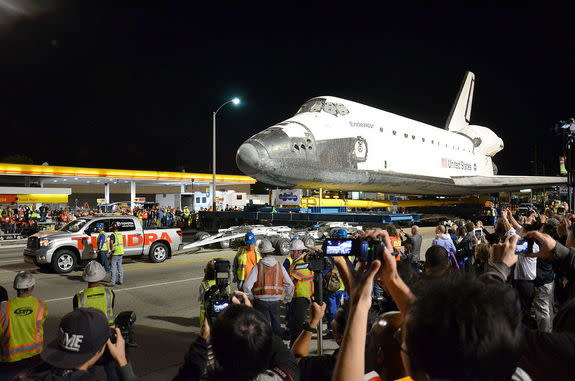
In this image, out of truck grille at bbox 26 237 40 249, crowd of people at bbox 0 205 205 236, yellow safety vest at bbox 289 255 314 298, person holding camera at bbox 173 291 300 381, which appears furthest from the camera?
crowd of people at bbox 0 205 205 236

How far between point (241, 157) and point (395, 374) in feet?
37.0

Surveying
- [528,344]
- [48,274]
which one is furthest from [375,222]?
[528,344]

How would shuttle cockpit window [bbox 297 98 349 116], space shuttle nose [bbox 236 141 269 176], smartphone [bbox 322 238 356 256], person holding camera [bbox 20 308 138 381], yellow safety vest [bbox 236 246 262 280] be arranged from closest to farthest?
person holding camera [bbox 20 308 138 381] → smartphone [bbox 322 238 356 256] → yellow safety vest [bbox 236 246 262 280] → space shuttle nose [bbox 236 141 269 176] → shuttle cockpit window [bbox 297 98 349 116]

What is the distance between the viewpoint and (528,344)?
73.8 inches

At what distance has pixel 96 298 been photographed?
4543 mm

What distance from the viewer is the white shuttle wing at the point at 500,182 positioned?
2016cm

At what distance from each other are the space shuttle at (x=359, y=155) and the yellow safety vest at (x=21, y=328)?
925cm

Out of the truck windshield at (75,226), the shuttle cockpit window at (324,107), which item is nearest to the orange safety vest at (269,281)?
the truck windshield at (75,226)

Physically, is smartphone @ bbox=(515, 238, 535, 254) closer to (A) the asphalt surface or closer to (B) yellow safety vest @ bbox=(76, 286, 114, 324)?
(A) the asphalt surface

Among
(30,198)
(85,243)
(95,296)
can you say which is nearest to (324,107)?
(85,243)

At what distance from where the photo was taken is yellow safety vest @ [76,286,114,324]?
14.7ft

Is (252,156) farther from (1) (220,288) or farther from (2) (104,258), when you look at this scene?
(1) (220,288)

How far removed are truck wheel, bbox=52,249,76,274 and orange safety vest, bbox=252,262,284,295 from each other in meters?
9.11

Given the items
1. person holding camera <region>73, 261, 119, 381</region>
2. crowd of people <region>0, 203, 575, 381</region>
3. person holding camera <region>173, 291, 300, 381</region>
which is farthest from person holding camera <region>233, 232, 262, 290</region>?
person holding camera <region>173, 291, 300, 381</region>
